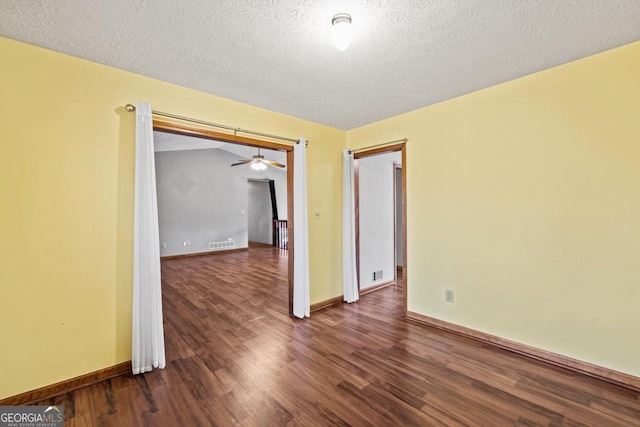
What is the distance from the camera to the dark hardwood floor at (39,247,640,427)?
170cm

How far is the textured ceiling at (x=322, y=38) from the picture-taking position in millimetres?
1541

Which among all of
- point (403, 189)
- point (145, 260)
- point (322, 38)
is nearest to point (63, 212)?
point (145, 260)

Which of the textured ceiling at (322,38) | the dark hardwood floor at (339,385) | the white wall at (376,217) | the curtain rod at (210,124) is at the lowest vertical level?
the dark hardwood floor at (339,385)

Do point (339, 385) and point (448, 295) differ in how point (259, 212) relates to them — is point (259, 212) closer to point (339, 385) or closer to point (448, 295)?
point (448, 295)

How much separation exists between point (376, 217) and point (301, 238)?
1.69 metres

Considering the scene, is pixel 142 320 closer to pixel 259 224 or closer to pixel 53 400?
pixel 53 400

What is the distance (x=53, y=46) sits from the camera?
1.90m

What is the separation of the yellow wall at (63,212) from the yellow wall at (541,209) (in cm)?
297

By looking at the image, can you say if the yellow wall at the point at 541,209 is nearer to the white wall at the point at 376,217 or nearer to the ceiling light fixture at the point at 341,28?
the white wall at the point at 376,217

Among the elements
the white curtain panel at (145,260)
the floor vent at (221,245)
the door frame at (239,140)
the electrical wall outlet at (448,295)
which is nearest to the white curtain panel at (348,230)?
the door frame at (239,140)

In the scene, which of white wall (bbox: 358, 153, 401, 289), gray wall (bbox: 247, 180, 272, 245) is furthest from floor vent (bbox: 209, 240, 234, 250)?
white wall (bbox: 358, 153, 401, 289)

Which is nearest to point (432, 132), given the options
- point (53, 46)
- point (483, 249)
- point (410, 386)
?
point (483, 249)

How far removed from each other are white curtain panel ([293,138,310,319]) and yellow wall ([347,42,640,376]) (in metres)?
1.36

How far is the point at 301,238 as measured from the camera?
130 inches
